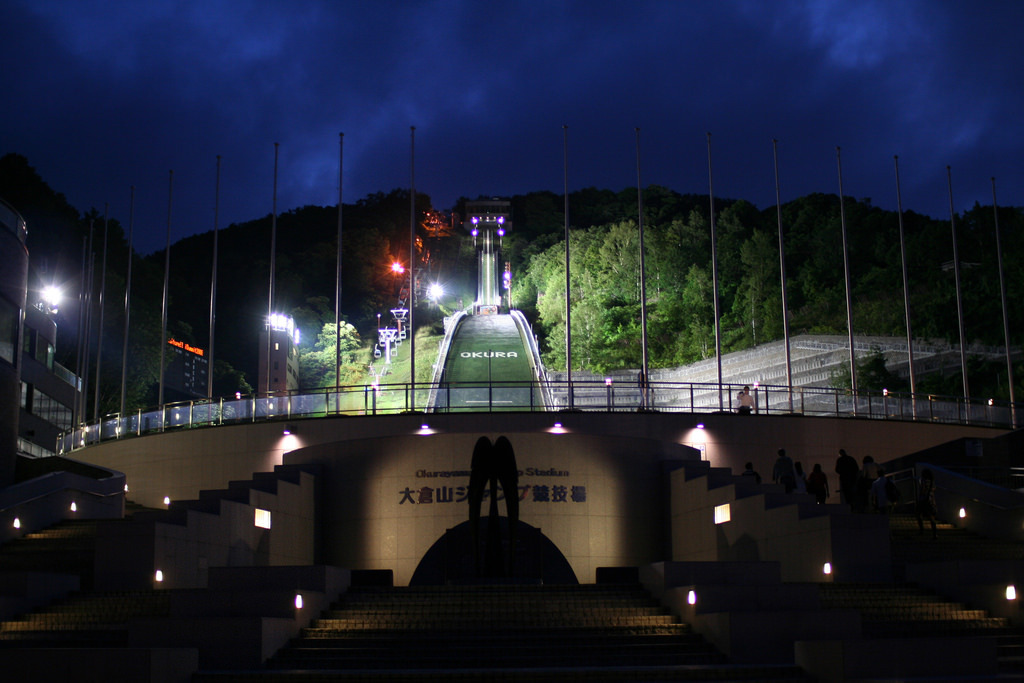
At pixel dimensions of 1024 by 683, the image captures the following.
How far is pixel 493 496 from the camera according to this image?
17.4 metres

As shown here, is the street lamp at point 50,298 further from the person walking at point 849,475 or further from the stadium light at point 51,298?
the person walking at point 849,475

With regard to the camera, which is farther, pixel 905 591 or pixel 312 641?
pixel 905 591

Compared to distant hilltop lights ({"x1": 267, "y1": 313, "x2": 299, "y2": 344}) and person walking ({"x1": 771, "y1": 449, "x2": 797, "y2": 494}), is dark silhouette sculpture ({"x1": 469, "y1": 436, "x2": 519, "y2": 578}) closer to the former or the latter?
person walking ({"x1": 771, "y1": 449, "x2": 797, "y2": 494})

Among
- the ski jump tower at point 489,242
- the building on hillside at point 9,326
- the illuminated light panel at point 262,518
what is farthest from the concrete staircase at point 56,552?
the ski jump tower at point 489,242

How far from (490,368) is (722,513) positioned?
1253 inches

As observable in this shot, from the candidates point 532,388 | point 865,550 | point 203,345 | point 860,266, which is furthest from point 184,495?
point 203,345

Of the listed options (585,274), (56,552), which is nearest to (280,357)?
(585,274)

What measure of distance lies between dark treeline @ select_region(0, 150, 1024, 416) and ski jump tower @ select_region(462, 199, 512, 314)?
1.42 m

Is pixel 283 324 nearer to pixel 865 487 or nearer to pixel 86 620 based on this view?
pixel 865 487

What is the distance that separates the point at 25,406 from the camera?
4128 cm

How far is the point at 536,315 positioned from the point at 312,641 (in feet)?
233

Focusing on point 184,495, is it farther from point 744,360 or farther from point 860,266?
point 860,266

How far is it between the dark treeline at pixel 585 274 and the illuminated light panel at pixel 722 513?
2457cm

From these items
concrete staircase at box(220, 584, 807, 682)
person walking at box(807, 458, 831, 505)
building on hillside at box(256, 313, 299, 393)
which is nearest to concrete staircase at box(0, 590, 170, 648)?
concrete staircase at box(220, 584, 807, 682)
